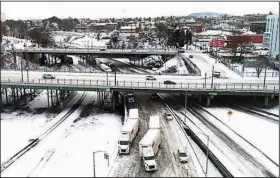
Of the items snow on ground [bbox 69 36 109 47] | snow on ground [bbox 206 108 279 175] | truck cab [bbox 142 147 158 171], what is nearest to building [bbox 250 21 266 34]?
snow on ground [bbox 69 36 109 47]

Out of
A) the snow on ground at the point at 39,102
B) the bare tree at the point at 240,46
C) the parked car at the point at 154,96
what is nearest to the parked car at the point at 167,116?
the parked car at the point at 154,96

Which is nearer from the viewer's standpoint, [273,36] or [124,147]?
[124,147]

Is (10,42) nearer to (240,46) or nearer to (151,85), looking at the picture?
(151,85)

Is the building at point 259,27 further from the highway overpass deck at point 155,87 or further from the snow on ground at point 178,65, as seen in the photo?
the highway overpass deck at point 155,87

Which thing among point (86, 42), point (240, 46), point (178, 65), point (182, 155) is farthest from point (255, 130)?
point (86, 42)

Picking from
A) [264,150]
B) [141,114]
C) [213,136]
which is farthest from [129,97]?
[264,150]

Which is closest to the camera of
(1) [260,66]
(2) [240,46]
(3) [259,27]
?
(1) [260,66]
